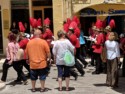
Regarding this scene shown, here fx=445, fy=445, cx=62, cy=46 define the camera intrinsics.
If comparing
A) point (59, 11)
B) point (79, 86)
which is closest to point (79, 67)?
point (79, 86)

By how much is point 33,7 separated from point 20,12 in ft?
2.58

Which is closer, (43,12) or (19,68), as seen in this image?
(19,68)

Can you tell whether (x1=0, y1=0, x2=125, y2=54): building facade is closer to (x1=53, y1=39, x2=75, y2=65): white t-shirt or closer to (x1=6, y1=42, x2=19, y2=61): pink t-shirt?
(x1=6, y1=42, x2=19, y2=61): pink t-shirt

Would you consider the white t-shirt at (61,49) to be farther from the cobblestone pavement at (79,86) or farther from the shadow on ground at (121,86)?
the shadow on ground at (121,86)

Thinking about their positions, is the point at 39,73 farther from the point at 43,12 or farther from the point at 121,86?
the point at 43,12

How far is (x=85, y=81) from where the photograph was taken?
14422 mm

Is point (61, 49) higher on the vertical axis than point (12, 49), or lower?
higher

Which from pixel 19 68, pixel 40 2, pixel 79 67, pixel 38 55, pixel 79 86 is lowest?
pixel 79 86

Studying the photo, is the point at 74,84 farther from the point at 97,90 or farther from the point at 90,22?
the point at 90,22

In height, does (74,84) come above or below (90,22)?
below

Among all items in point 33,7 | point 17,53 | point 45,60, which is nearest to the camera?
point 45,60

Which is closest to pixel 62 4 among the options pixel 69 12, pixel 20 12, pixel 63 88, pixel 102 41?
pixel 69 12

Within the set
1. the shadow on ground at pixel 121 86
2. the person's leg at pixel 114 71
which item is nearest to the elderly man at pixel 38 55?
the person's leg at pixel 114 71

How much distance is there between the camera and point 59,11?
74.8ft
